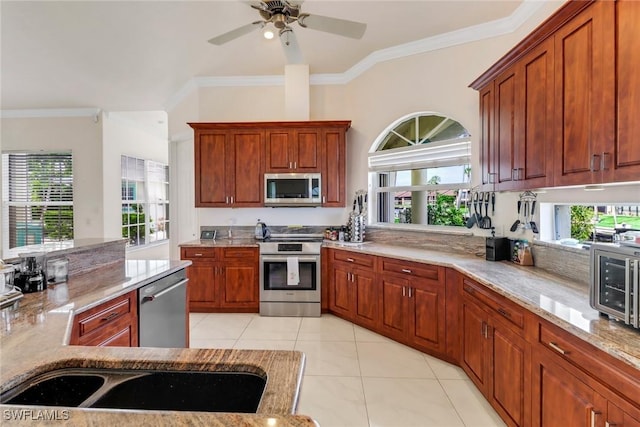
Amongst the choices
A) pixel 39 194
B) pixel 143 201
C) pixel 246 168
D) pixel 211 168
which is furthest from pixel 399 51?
pixel 39 194

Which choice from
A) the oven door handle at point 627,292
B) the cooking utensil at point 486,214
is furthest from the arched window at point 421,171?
the oven door handle at point 627,292

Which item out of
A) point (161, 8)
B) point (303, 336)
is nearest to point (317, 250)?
point (303, 336)

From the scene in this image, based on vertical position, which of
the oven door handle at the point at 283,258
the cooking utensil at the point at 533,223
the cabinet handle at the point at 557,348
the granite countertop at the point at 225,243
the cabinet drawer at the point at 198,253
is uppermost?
the cooking utensil at the point at 533,223

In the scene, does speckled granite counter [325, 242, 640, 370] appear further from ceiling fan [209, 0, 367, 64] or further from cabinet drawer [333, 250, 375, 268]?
ceiling fan [209, 0, 367, 64]

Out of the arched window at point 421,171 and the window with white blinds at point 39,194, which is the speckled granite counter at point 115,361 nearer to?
the arched window at point 421,171

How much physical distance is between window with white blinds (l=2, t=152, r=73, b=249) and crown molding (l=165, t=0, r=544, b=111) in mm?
2543

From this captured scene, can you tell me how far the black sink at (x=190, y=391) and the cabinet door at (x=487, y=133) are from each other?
2.44 metres

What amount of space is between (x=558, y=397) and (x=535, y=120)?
1611 mm

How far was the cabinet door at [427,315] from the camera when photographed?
2684mm

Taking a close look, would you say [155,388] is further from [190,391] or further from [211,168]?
[211,168]

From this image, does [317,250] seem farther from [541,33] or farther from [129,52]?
[129,52]

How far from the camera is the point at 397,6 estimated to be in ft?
9.23

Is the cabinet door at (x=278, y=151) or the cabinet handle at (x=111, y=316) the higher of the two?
the cabinet door at (x=278, y=151)

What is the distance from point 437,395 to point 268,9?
313 cm
